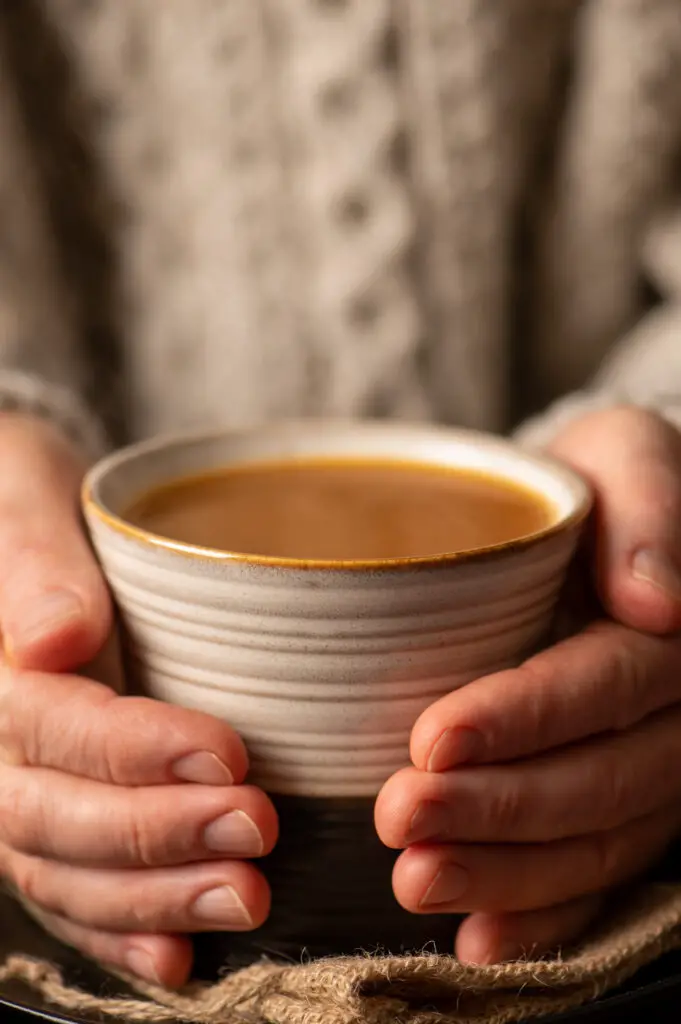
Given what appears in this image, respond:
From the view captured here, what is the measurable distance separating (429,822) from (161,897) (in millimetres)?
109

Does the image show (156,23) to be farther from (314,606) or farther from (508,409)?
(314,606)

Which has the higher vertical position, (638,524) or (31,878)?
(638,524)

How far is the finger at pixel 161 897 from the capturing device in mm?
375

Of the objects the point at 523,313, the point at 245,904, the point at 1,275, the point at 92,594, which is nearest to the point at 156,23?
the point at 1,275

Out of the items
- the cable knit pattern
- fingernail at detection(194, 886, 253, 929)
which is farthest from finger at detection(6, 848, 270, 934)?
the cable knit pattern

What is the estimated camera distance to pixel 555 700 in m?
0.39

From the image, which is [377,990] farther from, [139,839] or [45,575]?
[45,575]

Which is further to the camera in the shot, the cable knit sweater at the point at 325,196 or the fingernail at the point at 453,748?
the cable knit sweater at the point at 325,196

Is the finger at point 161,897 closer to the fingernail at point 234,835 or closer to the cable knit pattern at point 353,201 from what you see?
the fingernail at point 234,835

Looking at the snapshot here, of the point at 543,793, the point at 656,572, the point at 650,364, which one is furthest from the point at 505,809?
the point at 650,364

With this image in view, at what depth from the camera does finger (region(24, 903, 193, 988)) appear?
1.25 ft

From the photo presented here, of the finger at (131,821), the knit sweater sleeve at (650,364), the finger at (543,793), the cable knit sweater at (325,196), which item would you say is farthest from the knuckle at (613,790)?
the cable knit sweater at (325,196)

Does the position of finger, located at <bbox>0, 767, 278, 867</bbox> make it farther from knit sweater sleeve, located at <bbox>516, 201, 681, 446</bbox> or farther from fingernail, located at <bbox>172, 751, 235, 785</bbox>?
knit sweater sleeve, located at <bbox>516, 201, 681, 446</bbox>

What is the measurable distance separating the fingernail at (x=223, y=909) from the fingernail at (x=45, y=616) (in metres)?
0.12
